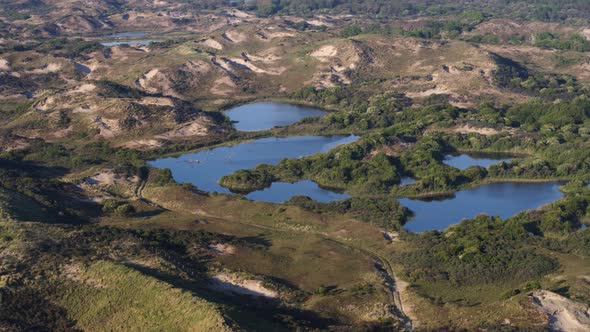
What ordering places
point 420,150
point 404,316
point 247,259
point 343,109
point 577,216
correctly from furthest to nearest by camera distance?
1. point 343,109
2. point 420,150
3. point 577,216
4. point 247,259
5. point 404,316

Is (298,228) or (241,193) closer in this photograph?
(298,228)

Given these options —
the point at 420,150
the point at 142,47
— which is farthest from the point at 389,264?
the point at 142,47

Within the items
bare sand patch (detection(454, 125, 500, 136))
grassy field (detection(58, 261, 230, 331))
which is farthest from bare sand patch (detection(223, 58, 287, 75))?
grassy field (detection(58, 261, 230, 331))

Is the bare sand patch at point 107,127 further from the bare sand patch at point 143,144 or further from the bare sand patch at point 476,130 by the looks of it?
the bare sand patch at point 476,130

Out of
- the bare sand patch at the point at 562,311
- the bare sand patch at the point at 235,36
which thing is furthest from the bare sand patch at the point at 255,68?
the bare sand patch at the point at 562,311

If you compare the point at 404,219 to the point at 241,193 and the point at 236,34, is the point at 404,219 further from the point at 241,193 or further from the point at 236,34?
the point at 236,34

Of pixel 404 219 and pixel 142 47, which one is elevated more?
pixel 404 219
